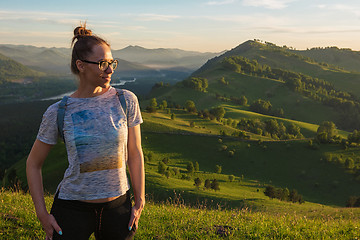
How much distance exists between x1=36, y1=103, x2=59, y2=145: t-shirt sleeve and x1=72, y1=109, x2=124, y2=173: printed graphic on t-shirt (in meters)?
0.25

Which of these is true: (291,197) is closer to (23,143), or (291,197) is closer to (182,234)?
(182,234)

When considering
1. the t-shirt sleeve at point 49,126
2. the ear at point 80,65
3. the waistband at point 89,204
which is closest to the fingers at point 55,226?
the waistband at point 89,204

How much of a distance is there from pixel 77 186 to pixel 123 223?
858 millimetres

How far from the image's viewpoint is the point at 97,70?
400cm

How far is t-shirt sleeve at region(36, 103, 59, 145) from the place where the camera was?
3.79 meters

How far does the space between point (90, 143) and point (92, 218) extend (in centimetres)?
105

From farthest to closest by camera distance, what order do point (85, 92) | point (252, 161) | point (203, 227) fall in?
point (252, 161) < point (203, 227) < point (85, 92)

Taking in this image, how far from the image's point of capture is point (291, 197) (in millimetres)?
67188

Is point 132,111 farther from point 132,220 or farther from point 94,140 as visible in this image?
point 132,220

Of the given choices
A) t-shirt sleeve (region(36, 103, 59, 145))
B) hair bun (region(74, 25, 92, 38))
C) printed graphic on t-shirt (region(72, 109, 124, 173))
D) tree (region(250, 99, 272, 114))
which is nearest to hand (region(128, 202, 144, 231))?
printed graphic on t-shirt (region(72, 109, 124, 173))

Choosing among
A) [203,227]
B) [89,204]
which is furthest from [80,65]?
[203,227]

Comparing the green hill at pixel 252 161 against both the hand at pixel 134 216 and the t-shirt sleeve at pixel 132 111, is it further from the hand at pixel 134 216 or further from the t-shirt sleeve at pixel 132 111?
the t-shirt sleeve at pixel 132 111

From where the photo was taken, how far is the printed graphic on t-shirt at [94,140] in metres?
3.79

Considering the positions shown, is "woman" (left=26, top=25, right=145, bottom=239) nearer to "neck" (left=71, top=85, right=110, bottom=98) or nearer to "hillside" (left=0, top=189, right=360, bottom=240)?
"neck" (left=71, top=85, right=110, bottom=98)
